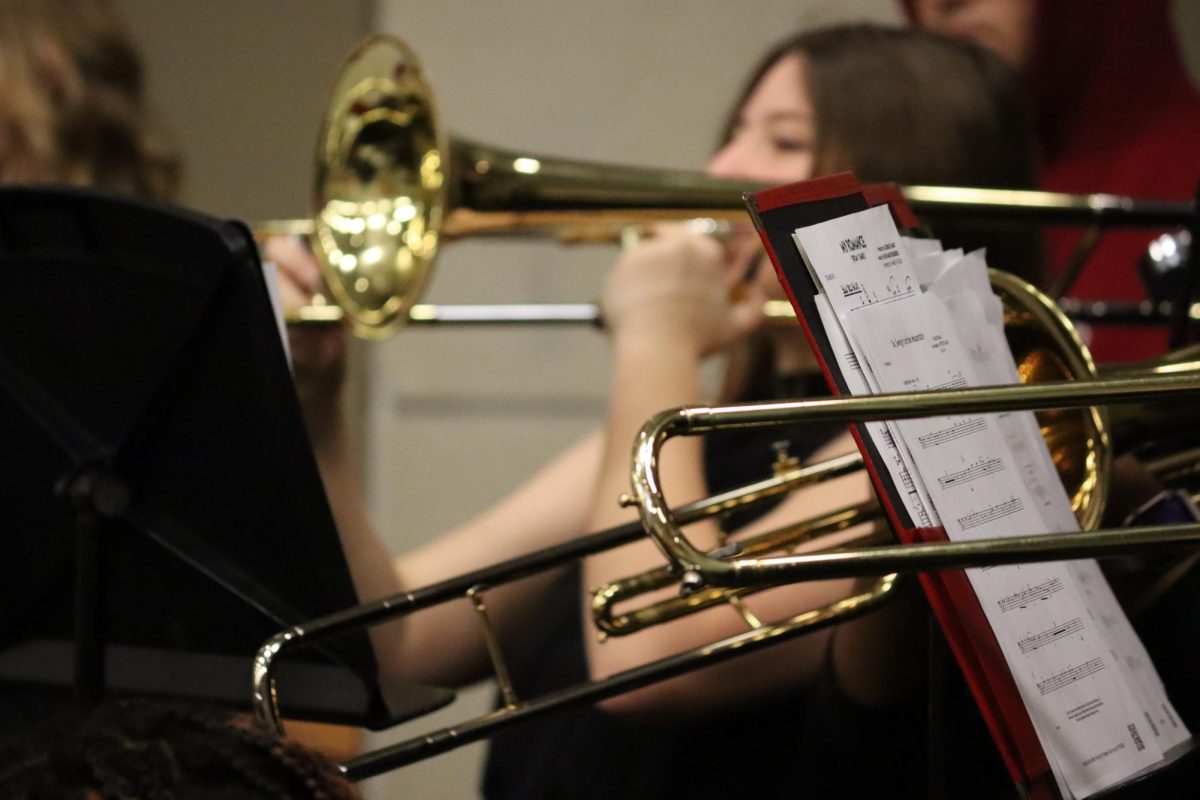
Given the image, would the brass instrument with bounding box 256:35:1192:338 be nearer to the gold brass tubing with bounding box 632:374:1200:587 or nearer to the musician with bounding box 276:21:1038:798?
A: the musician with bounding box 276:21:1038:798

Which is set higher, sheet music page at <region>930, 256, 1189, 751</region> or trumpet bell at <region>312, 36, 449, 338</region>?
trumpet bell at <region>312, 36, 449, 338</region>

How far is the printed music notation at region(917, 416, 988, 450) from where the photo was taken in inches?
22.3

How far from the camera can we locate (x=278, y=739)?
46cm

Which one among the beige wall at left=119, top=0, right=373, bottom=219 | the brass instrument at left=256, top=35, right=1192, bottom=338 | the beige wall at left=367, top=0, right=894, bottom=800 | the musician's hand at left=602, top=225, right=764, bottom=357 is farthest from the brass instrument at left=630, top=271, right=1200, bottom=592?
the beige wall at left=119, top=0, right=373, bottom=219

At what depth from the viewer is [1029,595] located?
0.58 meters

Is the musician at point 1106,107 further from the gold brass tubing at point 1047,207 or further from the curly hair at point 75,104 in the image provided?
the curly hair at point 75,104

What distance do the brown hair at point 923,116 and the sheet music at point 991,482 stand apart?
651 mm

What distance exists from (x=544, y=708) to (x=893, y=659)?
241 mm

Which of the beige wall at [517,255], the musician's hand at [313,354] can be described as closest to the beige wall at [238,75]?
the beige wall at [517,255]

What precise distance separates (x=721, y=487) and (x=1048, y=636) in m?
0.63

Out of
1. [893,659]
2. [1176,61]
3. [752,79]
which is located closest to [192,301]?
[893,659]

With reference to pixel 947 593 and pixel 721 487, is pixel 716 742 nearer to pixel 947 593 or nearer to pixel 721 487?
pixel 721 487

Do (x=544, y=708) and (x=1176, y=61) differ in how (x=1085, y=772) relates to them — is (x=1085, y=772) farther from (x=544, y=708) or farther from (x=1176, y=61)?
(x=1176, y=61)

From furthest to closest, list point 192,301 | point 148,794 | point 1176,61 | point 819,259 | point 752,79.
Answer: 1. point 1176,61
2. point 752,79
3. point 192,301
4. point 819,259
5. point 148,794
